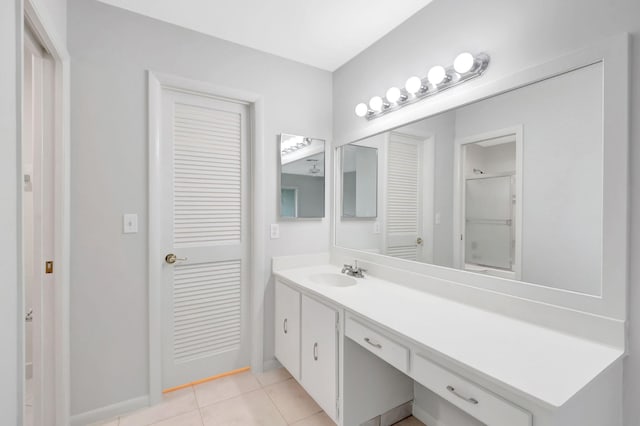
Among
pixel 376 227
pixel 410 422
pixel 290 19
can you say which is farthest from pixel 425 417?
pixel 290 19

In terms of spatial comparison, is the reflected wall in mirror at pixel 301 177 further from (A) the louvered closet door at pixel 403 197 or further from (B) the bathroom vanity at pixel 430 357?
(A) the louvered closet door at pixel 403 197

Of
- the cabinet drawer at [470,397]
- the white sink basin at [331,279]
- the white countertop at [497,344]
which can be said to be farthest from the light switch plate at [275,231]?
the cabinet drawer at [470,397]

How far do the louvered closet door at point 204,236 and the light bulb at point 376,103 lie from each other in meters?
0.97

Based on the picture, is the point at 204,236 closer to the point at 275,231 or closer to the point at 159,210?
the point at 159,210

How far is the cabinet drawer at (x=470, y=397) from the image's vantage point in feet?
2.71

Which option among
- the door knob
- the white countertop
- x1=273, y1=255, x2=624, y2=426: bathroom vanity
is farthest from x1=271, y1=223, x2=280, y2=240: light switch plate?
the white countertop

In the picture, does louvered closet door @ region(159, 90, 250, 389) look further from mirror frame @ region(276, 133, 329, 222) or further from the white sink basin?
the white sink basin

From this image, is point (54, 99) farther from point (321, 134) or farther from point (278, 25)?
point (321, 134)

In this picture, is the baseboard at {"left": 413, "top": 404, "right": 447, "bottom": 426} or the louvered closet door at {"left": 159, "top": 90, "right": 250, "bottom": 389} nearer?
the baseboard at {"left": 413, "top": 404, "right": 447, "bottom": 426}

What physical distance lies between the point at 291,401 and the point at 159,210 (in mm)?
1516

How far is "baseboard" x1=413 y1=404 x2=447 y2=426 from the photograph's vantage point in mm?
1622

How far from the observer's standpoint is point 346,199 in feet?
7.84

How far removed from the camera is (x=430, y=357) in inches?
41.6

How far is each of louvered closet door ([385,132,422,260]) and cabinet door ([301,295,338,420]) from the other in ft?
2.14
